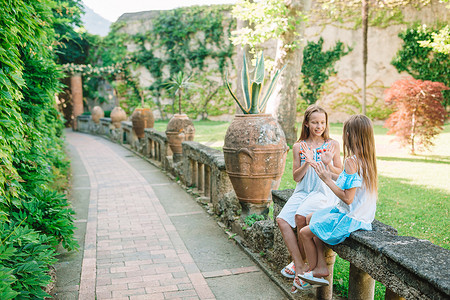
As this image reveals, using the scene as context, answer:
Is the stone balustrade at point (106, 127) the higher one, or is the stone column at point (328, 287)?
the stone balustrade at point (106, 127)

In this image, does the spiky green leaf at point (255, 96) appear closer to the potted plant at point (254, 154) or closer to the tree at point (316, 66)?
the potted plant at point (254, 154)

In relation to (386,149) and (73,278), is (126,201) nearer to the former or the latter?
(73,278)

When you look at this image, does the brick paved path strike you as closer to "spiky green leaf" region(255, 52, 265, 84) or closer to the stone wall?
"spiky green leaf" region(255, 52, 265, 84)

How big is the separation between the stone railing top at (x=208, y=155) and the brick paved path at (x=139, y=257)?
32.8 inches

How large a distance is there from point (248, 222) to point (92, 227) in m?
2.17

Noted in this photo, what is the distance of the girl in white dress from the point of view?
10.2 feet

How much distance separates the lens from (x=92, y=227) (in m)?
5.03

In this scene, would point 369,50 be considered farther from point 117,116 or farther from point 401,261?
point 401,261

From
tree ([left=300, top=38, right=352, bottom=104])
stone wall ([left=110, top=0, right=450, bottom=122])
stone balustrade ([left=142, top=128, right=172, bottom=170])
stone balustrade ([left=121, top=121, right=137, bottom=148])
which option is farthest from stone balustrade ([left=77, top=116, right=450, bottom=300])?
stone wall ([left=110, top=0, right=450, bottom=122])

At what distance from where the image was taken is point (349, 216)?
261 centimetres

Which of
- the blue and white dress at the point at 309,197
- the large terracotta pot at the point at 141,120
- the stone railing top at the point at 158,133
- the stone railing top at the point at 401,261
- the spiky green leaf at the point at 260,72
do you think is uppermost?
the spiky green leaf at the point at 260,72

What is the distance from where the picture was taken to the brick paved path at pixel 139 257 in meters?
3.35

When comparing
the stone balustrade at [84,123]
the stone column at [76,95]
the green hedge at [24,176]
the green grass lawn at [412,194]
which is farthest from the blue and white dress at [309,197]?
the stone column at [76,95]

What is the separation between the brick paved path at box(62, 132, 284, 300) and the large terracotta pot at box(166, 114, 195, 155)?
1.79 meters
